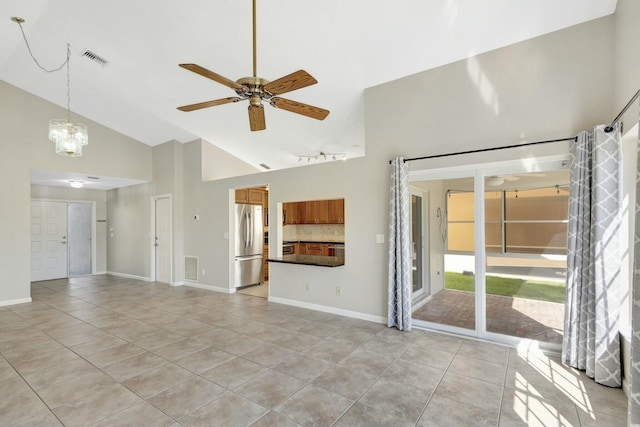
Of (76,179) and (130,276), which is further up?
(76,179)

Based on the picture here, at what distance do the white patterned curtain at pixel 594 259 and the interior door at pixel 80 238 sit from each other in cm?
1048

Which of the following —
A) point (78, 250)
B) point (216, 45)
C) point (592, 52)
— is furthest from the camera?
point (78, 250)

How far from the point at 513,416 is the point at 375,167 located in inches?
119

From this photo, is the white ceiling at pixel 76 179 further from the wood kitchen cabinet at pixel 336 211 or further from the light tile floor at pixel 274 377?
the wood kitchen cabinet at pixel 336 211

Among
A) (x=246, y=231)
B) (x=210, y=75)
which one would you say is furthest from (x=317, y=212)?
(x=210, y=75)

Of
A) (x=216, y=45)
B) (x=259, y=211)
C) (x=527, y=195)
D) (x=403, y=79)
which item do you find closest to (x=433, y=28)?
(x=403, y=79)

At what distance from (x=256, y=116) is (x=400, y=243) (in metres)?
2.32

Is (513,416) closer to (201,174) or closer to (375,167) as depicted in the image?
(375,167)

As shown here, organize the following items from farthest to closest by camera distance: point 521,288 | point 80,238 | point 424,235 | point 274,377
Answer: point 80,238 < point 424,235 < point 521,288 < point 274,377

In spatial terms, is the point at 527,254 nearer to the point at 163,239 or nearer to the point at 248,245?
the point at 248,245

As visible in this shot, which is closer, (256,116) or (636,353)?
(636,353)

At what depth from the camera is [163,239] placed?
738cm

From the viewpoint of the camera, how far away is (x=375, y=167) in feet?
14.2

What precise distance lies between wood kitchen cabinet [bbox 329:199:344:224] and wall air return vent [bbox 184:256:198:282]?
3249mm
